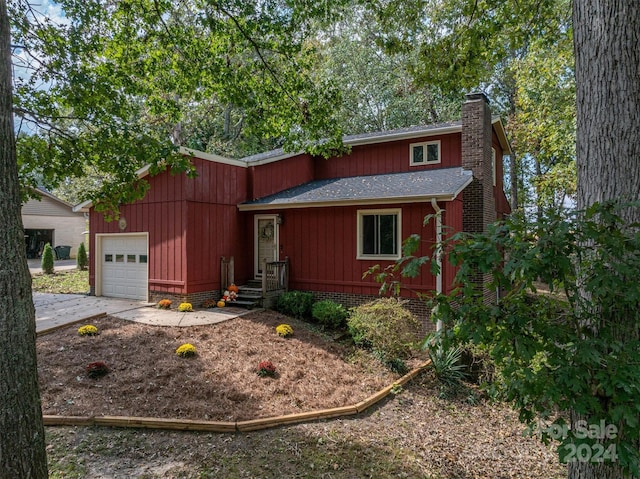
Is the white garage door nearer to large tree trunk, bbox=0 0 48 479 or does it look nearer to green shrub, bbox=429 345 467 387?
green shrub, bbox=429 345 467 387

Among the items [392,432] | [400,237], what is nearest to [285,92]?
[400,237]

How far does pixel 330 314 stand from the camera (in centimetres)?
965

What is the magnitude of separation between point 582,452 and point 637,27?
2.81 metres

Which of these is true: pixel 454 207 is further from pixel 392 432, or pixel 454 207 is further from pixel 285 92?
pixel 392 432

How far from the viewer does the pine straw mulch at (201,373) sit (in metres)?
5.20

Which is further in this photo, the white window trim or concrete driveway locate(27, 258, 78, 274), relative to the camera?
concrete driveway locate(27, 258, 78, 274)

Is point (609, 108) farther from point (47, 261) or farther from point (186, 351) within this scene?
point (47, 261)

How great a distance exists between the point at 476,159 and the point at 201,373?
921 cm

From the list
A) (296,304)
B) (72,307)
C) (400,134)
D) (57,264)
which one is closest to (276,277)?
(296,304)

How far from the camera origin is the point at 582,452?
2330 mm

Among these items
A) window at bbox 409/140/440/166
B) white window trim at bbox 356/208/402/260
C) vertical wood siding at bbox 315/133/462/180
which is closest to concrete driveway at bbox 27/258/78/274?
vertical wood siding at bbox 315/133/462/180

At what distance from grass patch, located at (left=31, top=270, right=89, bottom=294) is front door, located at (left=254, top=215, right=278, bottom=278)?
6522 mm

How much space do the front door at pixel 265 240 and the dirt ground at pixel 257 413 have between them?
13.2ft

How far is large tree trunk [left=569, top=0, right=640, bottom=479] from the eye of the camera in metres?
2.50
